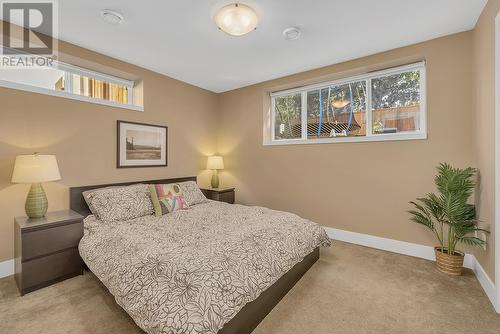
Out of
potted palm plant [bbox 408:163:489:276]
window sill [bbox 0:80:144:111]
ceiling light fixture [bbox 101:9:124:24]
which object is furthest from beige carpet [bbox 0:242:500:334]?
ceiling light fixture [bbox 101:9:124:24]

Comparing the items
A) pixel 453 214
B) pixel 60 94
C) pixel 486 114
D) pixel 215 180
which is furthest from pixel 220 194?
pixel 486 114

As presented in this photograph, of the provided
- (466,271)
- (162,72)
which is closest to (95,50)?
(162,72)

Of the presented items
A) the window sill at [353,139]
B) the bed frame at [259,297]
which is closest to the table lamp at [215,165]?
the window sill at [353,139]

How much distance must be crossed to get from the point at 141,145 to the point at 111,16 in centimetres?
168

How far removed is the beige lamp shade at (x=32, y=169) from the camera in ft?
7.01

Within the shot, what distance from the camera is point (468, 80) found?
2.49 meters

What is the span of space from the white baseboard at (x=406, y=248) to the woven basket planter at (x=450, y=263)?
143 mm

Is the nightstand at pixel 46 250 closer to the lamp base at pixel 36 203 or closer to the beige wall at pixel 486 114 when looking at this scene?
the lamp base at pixel 36 203

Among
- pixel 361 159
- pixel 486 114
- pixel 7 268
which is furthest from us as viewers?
pixel 361 159

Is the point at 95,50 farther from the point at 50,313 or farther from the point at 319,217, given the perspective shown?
the point at 319,217

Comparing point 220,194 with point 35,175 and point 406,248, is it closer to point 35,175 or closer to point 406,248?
point 35,175

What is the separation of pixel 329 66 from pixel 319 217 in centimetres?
226

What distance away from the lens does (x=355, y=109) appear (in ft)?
11.1

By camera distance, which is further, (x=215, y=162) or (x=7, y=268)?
(x=215, y=162)
